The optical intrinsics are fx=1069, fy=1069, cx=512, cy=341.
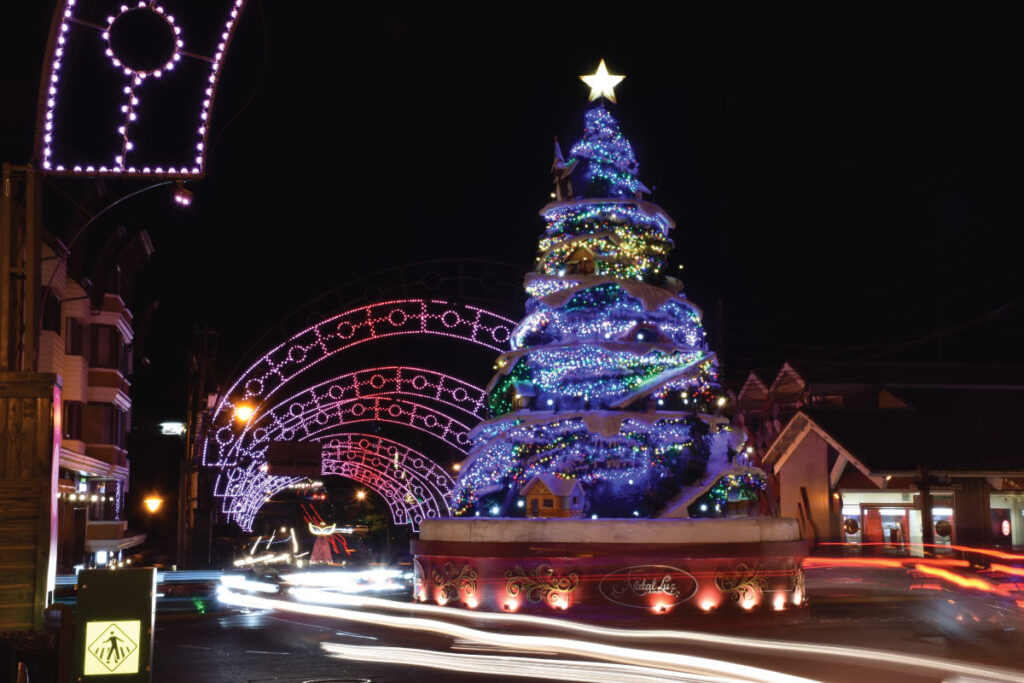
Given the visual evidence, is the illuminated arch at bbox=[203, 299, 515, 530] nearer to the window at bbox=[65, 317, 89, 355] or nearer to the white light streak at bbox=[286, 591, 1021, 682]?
the window at bbox=[65, 317, 89, 355]

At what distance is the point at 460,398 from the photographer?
37.2 m

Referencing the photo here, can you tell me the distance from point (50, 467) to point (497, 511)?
11.6m

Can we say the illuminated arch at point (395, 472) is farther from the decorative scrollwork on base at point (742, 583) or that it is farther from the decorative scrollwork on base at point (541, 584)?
the decorative scrollwork on base at point (742, 583)

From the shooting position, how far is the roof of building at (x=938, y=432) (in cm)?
3212

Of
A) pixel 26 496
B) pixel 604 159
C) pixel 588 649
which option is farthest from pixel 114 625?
pixel 604 159

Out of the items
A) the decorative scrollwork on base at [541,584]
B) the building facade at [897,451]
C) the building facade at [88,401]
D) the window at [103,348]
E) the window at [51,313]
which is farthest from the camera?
the window at [103,348]

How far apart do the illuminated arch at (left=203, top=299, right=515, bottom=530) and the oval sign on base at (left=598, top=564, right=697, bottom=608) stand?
15.2 meters

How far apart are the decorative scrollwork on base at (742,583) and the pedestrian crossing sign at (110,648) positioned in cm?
1059

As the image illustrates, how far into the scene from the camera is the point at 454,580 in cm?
1738

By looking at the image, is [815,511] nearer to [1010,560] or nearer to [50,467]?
[1010,560]

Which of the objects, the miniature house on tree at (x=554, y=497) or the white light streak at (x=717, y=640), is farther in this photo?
the miniature house on tree at (x=554, y=497)

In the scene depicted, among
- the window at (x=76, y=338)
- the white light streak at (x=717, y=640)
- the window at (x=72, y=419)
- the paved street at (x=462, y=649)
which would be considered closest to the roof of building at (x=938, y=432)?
the paved street at (x=462, y=649)

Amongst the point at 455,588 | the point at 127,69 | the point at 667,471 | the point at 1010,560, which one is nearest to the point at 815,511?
the point at 1010,560

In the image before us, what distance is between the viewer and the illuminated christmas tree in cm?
1858
